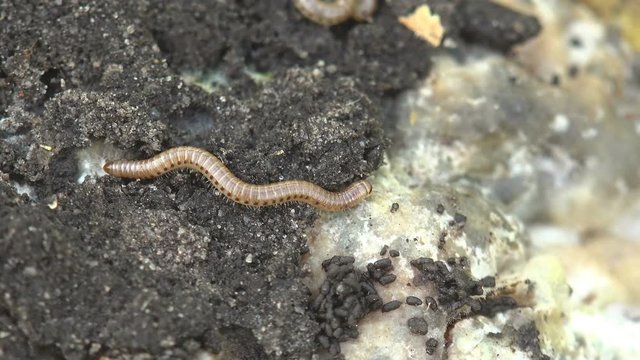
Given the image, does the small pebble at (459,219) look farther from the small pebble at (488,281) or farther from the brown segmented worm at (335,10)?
the brown segmented worm at (335,10)

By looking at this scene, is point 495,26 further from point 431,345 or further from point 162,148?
point 162,148

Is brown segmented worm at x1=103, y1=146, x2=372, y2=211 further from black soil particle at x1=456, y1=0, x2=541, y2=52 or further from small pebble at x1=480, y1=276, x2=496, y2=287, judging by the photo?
black soil particle at x1=456, y1=0, x2=541, y2=52

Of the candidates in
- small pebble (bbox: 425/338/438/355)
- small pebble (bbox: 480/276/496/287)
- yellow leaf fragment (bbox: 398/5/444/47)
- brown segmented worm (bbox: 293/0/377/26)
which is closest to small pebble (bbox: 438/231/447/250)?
small pebble (bbox: 480/276/496/287)

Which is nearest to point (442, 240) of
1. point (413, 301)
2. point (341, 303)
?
point (413, 301)

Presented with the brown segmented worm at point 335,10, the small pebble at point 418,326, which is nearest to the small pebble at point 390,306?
the small pebble at point 418,326

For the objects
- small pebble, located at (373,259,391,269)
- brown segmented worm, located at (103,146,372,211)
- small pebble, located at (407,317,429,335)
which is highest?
brown segmented worm, located at (103,146,372,211)

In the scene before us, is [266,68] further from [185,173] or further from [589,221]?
[589,221]

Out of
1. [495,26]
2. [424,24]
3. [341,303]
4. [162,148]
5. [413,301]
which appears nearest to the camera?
[341,303]
